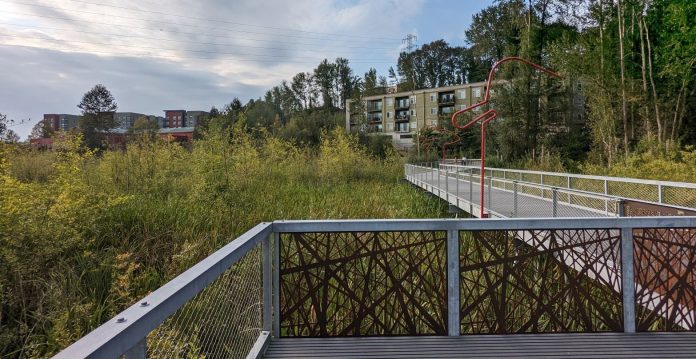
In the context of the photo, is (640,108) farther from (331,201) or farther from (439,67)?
(439,67)

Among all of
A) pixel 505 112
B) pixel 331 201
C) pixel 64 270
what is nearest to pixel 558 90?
pixel 505 112

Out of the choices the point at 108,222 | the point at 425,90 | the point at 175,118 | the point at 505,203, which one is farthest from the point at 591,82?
the point at 175,118

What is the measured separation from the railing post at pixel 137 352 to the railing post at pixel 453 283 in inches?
79.8

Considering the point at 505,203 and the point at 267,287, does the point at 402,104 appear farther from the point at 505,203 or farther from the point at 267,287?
the point at 267,287

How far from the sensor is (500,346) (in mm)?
2656

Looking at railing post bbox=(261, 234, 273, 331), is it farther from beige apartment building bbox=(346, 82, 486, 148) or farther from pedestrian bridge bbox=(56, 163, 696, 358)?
beige apartment building bbox=(346, 82, 486, 148)

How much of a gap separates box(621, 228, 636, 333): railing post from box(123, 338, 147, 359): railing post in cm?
287

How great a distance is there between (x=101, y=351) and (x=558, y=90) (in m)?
33.7

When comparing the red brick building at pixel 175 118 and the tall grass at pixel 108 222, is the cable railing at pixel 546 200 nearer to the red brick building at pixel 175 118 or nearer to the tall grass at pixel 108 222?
the tall grass at pixel 108 222

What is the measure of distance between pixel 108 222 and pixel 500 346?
7516 mm

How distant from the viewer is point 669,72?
18672 mm

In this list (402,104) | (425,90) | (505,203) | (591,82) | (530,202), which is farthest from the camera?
(402,104)

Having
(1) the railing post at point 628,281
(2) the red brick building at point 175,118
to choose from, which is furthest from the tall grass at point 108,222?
(2) the red brick building at point 175,118

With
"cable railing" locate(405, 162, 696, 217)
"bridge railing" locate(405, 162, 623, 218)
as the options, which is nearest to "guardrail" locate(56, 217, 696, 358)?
"cable railing" locate(405, 162, 696, 217)
